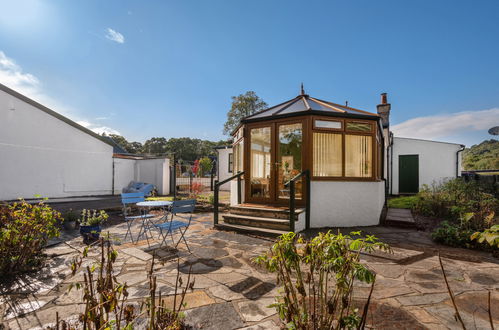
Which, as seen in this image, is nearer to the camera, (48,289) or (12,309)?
A: (12,309)

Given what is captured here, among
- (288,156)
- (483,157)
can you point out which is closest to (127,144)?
(288,156)

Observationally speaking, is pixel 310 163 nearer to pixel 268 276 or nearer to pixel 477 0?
pixel 268 276

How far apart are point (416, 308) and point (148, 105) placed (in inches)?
549

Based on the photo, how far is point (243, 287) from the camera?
296cm

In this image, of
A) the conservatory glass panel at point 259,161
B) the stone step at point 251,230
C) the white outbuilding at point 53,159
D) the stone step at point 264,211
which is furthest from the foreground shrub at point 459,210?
the white outbuilding at point 53,159

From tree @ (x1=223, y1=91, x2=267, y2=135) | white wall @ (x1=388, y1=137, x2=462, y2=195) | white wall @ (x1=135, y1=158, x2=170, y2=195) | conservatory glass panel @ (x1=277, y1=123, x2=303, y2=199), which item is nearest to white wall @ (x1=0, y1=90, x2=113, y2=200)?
white wall @ (x1=135, y1=158, x2=170, y2=195)

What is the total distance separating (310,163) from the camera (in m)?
6.32

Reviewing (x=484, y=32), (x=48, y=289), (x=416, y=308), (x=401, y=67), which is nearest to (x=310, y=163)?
(x=416, y=308)

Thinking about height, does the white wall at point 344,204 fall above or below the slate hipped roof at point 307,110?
below

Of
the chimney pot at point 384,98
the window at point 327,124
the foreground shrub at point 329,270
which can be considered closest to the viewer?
the foreground shrub at point 329,270

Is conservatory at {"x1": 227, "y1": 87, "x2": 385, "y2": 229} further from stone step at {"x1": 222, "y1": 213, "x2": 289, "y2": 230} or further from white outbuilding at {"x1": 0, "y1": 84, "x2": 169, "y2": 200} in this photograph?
white outbuilding at {"x1": 0, "y1": 84, "x2": 169, "y2": 200}

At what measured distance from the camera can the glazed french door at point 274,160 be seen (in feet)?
22.0

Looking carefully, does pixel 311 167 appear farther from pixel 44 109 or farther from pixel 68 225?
pixel 44 109

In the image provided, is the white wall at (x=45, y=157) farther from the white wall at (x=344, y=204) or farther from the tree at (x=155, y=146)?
the tree at (x=155, y=146)
